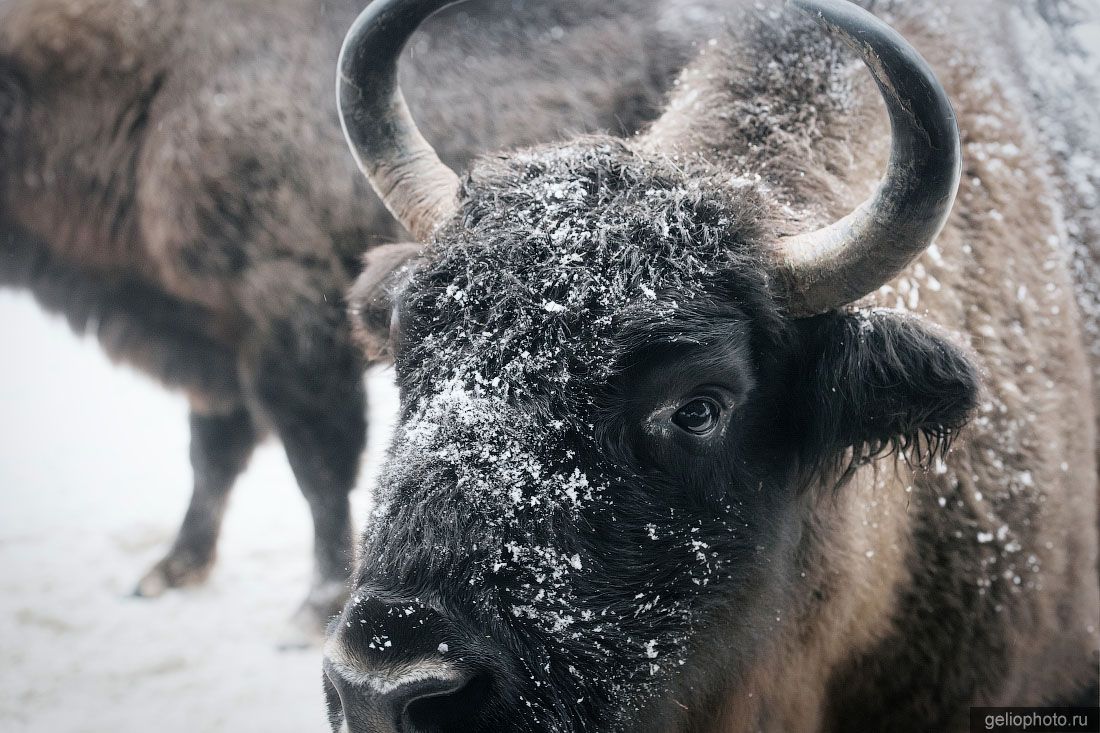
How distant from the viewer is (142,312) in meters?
5.09

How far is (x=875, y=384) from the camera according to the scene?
2.05 m

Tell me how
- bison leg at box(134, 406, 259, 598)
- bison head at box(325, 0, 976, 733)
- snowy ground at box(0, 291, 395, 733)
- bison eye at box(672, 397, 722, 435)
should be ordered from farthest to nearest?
bison leg at box(134, 406, 259, 598)
snowy ground at box(0, 291, 395, 733)
bison eye at box(672, 397, 722, 435)
bison head at box(325, 0, 976, 733)

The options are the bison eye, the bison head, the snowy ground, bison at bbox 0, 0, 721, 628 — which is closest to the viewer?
the bison head

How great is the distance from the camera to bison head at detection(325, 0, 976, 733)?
167cm

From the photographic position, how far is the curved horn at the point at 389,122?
2.35 m

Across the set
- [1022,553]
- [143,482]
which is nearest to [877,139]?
[1022,553]

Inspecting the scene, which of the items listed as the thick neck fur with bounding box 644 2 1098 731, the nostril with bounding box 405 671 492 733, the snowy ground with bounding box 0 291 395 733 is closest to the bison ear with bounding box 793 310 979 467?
the thick neck fur with bounding box 644 2 1098 731

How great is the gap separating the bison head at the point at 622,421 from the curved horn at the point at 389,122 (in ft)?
0.87

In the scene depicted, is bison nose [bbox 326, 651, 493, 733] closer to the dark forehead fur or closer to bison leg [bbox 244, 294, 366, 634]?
the dark forehead fur

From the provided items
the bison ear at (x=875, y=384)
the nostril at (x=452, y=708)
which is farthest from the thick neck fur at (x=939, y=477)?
the nostril at (x=452, y=708)

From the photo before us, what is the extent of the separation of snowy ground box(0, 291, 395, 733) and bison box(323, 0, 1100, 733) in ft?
2.54

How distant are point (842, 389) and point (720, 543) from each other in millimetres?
494

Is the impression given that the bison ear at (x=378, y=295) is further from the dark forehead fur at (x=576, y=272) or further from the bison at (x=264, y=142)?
the bison at (x=264, y=142)

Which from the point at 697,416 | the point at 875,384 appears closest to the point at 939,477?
the point at 875,384
